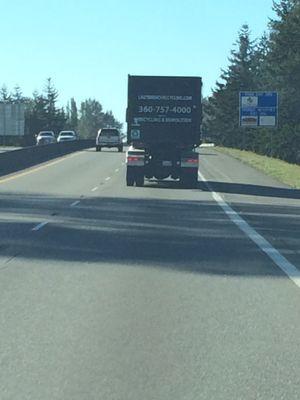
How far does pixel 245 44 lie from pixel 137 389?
136048 mm

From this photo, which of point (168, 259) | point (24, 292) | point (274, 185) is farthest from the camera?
point (274, 185)

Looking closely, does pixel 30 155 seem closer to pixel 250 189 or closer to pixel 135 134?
pixel 135 134

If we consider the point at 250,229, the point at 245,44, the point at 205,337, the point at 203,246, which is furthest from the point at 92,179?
the point at 245,44

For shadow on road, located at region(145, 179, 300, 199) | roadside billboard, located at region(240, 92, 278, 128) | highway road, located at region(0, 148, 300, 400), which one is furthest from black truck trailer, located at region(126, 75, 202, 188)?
roadside billboard, located at region(240, 92, 278, 128)

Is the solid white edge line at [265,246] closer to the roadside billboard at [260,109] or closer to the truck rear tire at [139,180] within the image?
the truck rear tire at [139,180]

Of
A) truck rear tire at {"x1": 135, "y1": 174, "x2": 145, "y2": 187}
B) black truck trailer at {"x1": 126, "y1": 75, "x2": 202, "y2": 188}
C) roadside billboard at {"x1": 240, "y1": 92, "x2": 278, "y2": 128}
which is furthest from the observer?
roadside billboard at {"x1": 240, "y1": 92, "x2": 278, "y2": 128}

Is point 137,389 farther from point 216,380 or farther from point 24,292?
point 24,292

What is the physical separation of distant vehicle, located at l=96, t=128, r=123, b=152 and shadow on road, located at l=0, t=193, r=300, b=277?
154 ft

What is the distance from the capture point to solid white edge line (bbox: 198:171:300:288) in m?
12.6

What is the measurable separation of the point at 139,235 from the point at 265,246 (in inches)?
106

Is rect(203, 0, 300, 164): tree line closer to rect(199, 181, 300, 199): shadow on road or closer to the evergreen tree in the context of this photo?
the evergreen tree

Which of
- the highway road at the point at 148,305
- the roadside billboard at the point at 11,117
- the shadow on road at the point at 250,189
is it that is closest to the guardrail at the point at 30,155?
the shadow on road at the point at 250,189

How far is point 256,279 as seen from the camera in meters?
11.9

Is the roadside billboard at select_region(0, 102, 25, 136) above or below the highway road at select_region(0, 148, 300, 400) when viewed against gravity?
above
